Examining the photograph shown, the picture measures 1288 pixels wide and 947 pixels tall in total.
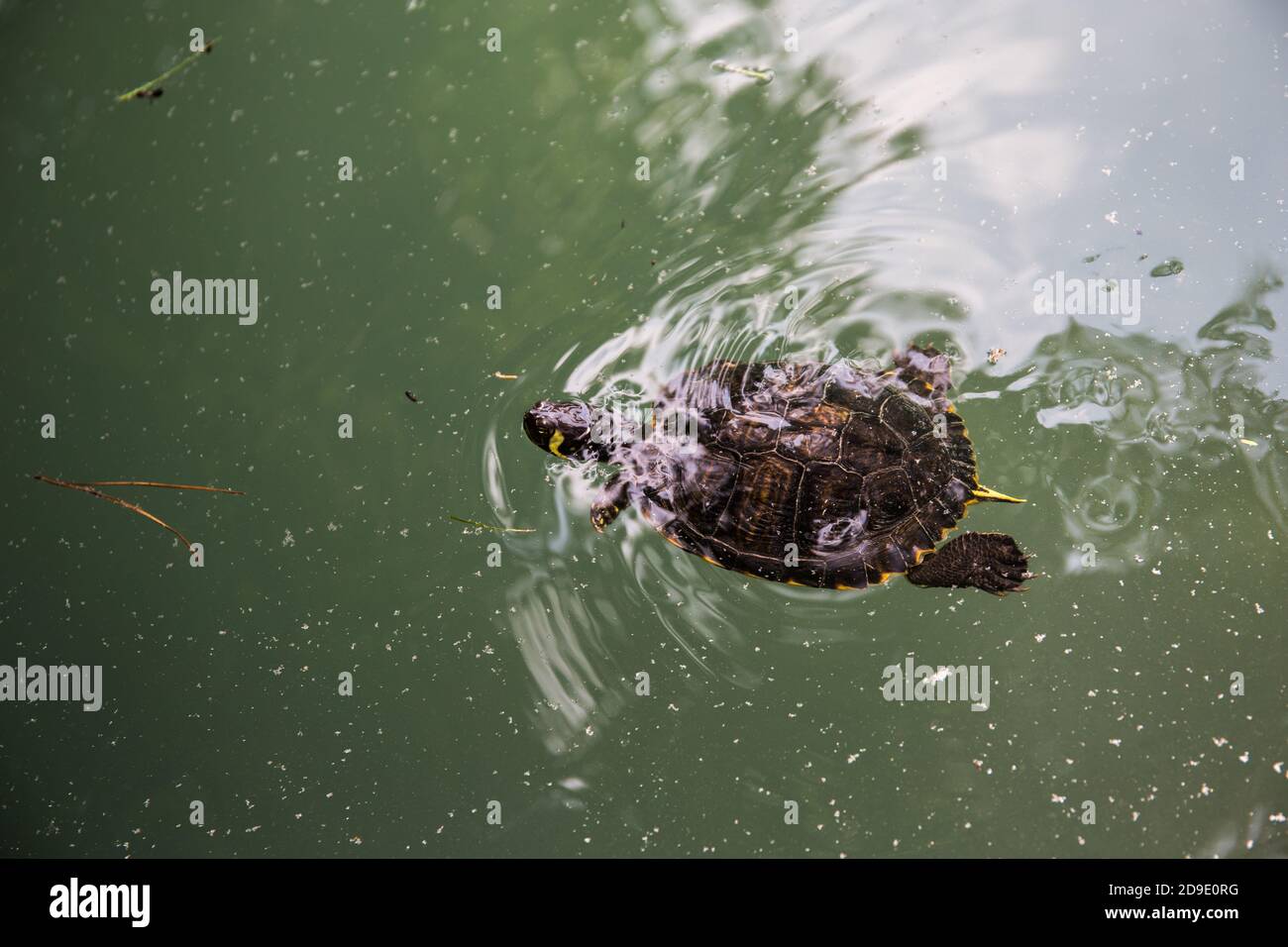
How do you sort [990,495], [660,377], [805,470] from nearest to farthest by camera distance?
[805,470], [990,495], [660,377]

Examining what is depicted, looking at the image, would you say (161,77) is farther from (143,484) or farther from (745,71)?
(745,71)

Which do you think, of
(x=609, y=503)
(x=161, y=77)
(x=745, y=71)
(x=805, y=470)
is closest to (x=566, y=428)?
(x=609, y=503)

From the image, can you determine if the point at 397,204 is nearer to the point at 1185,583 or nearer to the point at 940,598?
the point at 940,598

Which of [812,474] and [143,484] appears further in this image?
[143,484]

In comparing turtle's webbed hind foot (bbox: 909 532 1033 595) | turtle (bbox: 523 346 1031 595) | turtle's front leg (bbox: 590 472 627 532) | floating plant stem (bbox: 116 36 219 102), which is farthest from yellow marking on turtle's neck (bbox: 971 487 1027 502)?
floating plant stem (bbox: 116 36 219 102)

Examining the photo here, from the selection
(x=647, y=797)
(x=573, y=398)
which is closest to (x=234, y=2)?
(x=573, y=398)

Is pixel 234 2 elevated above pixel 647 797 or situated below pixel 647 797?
above

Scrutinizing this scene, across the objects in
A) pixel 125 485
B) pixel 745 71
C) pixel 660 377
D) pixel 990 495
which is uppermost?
pixel 745 71
